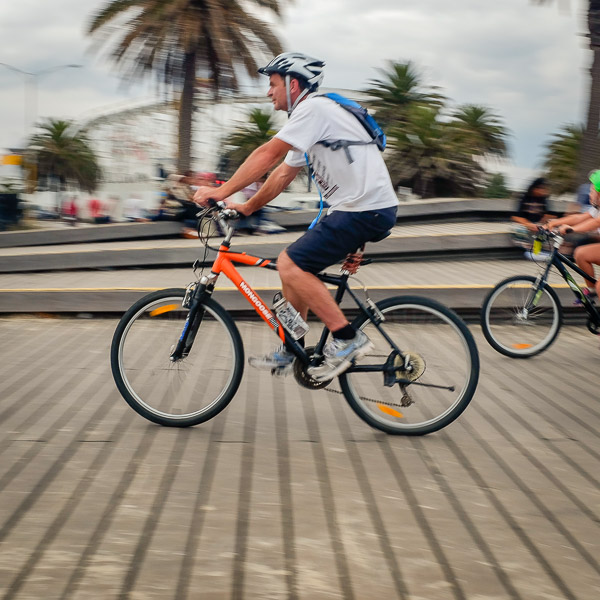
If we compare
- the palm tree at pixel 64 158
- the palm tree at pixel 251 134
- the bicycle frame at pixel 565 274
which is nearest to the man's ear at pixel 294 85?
the bicycle frame at pixel 565 274

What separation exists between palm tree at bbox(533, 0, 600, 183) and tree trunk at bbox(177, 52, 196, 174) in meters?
11.6

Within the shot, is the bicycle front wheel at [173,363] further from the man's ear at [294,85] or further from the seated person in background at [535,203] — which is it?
the seated person in background at [535,203]

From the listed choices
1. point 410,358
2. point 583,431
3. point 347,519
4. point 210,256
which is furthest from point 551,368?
point 210,256

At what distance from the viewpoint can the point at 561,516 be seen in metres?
3.49

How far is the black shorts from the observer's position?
171 inches

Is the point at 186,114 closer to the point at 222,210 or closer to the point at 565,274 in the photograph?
the point at 565,274

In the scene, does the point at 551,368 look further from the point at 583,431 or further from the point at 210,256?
the point at 210,256

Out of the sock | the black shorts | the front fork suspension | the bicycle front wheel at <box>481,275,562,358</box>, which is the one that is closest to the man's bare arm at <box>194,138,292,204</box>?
the black shorts

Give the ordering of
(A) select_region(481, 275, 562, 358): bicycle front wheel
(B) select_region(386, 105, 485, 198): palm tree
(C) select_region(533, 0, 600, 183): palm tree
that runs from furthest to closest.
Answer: (B) select_region(386, 105, 485, 198): palm tree → (C) select_region(533, 0, 600, 183): palm tree → (A) select_region(481, 275, 562, 358): bicycle front wheel

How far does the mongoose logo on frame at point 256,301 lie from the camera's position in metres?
4.65

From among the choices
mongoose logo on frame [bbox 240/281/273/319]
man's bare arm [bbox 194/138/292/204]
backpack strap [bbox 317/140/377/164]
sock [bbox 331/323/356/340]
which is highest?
backpack strap [bbox 317/140/377/164]

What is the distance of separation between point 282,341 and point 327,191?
2.85 ft

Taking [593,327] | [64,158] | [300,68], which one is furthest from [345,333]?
[64,158]

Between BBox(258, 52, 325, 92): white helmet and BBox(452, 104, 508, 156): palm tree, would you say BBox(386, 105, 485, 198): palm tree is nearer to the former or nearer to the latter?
BBox(452, 104, 508, 156): palm tree
